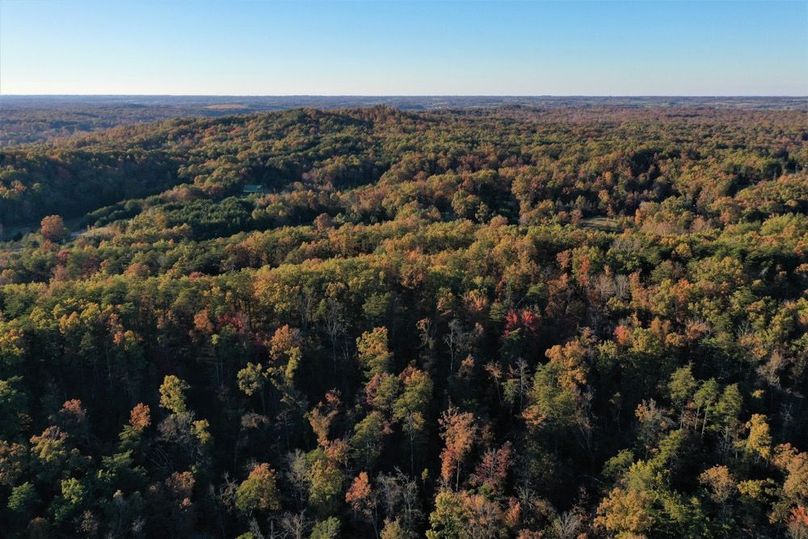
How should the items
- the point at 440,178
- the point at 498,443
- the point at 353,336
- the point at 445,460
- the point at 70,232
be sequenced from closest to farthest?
the point at 445,460 → the point at 498,443 → the point at 353,336 → the point at 70,232 → the point at 440,178

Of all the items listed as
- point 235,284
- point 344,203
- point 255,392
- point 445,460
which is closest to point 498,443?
point 445,460

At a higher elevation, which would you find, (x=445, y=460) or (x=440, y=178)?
(x=440, y=178)

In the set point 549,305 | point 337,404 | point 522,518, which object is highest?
point 549,305

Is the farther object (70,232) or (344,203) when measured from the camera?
(344,203)

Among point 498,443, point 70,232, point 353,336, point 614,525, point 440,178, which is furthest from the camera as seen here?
point 440,178

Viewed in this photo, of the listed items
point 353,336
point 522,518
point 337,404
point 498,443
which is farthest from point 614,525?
point 353,336

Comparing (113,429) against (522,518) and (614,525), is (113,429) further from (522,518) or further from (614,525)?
(614,525)
